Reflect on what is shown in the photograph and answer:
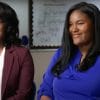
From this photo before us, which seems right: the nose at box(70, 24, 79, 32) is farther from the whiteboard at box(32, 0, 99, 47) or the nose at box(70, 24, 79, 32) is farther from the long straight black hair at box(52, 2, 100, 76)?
the whiteboard at box(32, 0, 99, 47)

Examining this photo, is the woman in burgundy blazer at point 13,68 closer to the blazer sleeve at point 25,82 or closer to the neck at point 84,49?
the blazer sleeve at point 25,82

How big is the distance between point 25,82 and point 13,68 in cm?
13

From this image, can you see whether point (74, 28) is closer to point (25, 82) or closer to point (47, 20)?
point (25, 82)

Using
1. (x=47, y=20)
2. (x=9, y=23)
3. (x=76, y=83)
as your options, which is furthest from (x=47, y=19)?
(x=76, y=83)

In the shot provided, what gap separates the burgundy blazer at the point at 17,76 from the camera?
1.77m

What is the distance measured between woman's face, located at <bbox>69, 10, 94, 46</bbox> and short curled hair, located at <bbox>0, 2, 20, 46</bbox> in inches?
19.4

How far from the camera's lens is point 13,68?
1.79m

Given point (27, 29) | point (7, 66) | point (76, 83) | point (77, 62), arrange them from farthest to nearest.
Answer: point (27, 29)
point (7, 66)
point (77, 62)
point (76, 83)

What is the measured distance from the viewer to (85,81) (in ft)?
4.70

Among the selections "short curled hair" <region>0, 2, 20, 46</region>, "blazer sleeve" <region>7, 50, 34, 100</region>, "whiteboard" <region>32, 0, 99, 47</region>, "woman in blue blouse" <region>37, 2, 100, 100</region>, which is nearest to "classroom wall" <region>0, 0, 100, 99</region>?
"whiteboard" <region>32, 0, 99, 47</region>

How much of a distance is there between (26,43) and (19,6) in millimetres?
438

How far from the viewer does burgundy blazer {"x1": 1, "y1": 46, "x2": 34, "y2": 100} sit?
5.81 feet

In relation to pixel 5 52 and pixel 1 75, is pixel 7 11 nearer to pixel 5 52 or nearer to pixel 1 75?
pixel 5 52

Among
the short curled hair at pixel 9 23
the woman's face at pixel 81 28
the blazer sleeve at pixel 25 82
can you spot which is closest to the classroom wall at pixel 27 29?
the short curled hair at pixel 9 23
